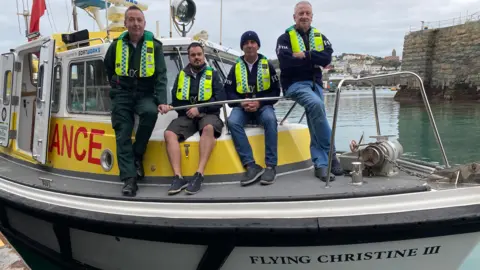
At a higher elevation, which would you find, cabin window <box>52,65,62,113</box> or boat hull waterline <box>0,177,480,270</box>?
cabin window <box>52,65,62,113</box>

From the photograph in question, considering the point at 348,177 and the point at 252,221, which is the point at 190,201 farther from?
the point at 348,177

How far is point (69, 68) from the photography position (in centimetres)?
475

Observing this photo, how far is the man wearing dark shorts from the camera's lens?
12.5 ft

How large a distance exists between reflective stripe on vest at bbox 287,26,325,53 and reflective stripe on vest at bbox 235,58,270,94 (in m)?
0.34

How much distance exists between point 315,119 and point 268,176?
662 mm

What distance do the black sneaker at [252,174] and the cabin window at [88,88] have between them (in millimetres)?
1620

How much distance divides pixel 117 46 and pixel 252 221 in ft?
6.43

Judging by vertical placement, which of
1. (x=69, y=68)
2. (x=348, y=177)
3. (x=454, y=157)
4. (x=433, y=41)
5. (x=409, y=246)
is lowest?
(x=454, y=157)

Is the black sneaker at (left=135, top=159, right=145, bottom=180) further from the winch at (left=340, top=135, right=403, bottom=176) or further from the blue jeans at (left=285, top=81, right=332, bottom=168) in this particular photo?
the winch at (left=340, top=135, right=403, bottom=176)

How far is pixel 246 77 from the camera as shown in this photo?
4.12 m

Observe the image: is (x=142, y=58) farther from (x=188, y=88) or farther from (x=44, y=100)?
(x=44, y=100)

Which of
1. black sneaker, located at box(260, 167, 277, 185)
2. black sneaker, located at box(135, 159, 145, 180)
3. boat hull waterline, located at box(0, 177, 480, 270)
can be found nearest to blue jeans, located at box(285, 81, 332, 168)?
black sneaker, located at box(260, 167, 277, 185)

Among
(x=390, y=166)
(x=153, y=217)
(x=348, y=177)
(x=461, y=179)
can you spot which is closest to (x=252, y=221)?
(x=153, y=217)

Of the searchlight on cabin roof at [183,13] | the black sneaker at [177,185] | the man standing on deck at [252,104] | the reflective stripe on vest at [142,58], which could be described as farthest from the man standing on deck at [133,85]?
the searchlight on cabin roof at [183,13]
